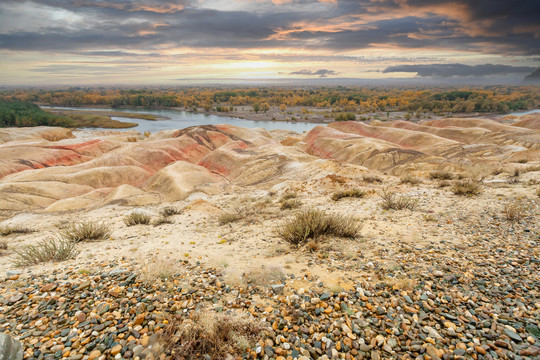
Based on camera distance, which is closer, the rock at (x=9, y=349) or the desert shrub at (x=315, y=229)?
the rock at (x=9, y=349)

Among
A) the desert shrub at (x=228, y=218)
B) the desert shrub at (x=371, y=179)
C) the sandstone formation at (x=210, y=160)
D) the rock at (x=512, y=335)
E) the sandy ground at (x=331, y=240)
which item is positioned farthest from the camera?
the sandstone formation at (x=210, y=160)

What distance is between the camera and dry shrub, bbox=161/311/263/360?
309 cm

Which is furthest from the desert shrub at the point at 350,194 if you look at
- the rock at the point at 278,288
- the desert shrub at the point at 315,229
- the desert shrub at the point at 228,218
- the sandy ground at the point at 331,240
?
the rock at the point at 278,288

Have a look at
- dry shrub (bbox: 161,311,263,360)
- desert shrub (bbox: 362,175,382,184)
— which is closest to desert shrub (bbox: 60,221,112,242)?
dry shrub (bbox: 161,311,263,360)

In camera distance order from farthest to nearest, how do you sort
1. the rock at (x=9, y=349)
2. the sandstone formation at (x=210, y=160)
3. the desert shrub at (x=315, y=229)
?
1. the sandstone formation at (x=210, y=160)
2. the desert shrub at (x=315, y=229)
3. the rock at (x=9, y=349)

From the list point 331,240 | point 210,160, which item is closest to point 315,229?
point 331,240

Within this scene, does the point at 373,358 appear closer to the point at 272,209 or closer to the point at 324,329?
the point at 324,329

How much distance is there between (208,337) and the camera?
10.6ft

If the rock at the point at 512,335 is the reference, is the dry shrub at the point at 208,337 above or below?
below

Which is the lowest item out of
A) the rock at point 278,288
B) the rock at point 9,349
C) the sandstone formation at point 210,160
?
the sandstone formation at point 210,160

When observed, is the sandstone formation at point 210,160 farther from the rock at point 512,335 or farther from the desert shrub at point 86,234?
the rock at point 512,335

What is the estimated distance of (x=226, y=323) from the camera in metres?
3.44

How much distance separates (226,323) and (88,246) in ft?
19.3

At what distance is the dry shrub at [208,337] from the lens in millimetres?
3092
